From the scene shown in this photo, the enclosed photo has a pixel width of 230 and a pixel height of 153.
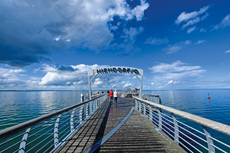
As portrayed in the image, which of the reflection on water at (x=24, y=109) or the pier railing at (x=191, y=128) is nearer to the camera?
the pier railing at (x=191, y=128)

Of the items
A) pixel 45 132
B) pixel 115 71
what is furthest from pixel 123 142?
pixel 115 71

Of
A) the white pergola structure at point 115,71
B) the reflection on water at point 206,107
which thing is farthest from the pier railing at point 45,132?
the reflection on water at point 206,107

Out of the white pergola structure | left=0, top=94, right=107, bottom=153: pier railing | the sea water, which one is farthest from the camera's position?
the sea water

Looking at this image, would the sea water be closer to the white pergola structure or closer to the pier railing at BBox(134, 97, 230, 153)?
the pier railing at BBox(134, 97, 230, 153)

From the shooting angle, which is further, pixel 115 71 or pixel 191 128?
pixel 115 71

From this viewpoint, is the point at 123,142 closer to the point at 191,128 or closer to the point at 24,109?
the point at 191,128

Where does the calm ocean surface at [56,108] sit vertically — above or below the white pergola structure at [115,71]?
below

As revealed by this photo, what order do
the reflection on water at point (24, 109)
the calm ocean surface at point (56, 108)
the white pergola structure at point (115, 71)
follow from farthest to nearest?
the calm ocean surface at point (56, 108) → the reflection on water at point (24, 109) → the white pergola structure at point (115, 71)

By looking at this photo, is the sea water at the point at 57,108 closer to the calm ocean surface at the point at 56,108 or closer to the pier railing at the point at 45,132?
the calm ocean surface at the point at 56,108

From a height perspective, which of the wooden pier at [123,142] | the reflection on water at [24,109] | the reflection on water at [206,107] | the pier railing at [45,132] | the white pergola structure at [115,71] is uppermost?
the white pergola structure at [115,71]

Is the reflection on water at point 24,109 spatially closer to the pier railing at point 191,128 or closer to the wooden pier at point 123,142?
the wooden pier at point 123,142

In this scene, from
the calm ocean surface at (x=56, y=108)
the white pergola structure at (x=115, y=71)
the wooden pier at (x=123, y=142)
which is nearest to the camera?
the wooden pier at (x=123, y=142)

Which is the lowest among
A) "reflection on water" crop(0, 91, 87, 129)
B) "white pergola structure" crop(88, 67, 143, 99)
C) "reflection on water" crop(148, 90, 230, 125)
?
"reflection on water" crop(148, 90, 230, 125)

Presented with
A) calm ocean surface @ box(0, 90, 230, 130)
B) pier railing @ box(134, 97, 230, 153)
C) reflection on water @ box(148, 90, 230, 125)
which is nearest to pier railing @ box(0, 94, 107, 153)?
pier railing @ box(134, 97, 230, 153)
